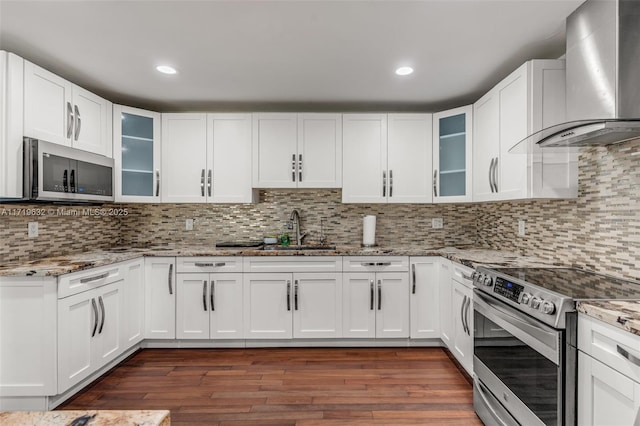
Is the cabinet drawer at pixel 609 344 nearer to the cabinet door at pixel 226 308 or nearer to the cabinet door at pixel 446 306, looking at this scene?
the cabinet door at pixel 446 306

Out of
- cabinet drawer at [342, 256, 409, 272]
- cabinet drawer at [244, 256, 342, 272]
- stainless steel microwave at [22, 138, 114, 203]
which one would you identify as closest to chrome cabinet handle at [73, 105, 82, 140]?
stainless steel microwave at [22, 138, 114, 203]

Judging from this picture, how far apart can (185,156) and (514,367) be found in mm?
3209

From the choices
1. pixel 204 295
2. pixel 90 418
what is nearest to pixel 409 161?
pixel 204 295

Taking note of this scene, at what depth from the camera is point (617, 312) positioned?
1294mm

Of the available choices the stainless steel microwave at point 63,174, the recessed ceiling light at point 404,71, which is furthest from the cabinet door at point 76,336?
the recessed ceiling light at point 404,71

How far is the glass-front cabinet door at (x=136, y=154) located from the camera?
10.8 ft

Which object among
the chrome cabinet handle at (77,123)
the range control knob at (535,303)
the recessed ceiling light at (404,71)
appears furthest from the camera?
the chrome cabinet handle at (77,123)

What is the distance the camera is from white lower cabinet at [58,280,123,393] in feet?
7.36

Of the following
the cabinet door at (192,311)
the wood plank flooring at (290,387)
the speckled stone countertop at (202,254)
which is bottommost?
the wood plank flooring at (290,387)

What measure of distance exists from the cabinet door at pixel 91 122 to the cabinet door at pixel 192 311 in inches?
55.6

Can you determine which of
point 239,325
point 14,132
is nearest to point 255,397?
point 239,325

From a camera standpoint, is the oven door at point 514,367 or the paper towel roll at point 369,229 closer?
the oven door at point 514,367

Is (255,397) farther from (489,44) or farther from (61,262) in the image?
(489,44)

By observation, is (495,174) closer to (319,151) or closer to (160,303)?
(319,151)
